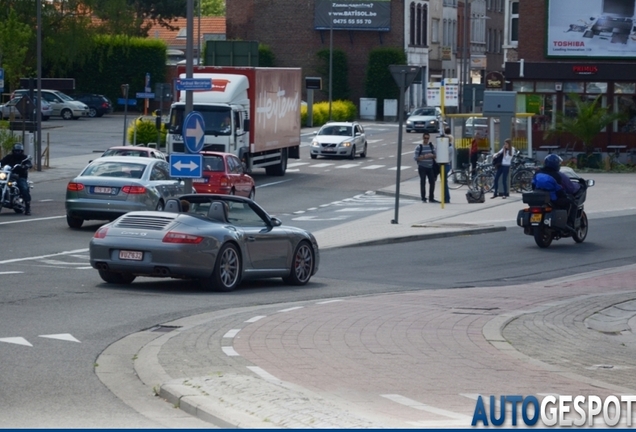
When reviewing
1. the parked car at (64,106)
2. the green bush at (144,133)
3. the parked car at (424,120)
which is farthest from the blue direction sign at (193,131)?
the parked car at (424,120)

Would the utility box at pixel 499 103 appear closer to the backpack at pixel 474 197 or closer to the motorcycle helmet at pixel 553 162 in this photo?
the backpack at pixel 474 197

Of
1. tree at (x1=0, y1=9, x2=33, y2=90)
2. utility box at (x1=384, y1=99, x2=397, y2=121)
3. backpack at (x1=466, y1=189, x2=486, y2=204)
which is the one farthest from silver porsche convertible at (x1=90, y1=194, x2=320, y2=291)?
utility box at (x1=384, y1=99, x2=397, y2=121)

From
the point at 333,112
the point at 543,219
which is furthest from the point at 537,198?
the point at 333,112

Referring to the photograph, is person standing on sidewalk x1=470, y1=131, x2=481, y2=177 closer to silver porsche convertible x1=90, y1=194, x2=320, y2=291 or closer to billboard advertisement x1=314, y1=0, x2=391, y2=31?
silver porsche convertible x1=90, y1=194, x2=320, y2=291

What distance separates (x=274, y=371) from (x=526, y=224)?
14336 millimetres

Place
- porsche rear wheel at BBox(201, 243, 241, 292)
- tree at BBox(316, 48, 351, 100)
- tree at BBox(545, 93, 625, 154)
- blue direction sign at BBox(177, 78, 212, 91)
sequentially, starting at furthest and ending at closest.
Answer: tree at BBox(316, 48, 351, 100)
tree at BBox(545, 93, 625, 154)
blue direction sign at BBox(177, 78, 212, 91)
porsche rear wheel at BBox(201, 243, 241, 292)

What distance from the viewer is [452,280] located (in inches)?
724

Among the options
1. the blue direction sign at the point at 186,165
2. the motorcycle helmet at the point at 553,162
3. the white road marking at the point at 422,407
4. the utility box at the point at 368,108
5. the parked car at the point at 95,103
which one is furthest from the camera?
the utility box at the point at 368,108

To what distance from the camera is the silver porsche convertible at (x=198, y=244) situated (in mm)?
15211

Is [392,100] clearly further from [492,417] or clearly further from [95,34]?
[492,417]

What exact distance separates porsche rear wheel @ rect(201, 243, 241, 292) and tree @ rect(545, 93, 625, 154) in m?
32.4

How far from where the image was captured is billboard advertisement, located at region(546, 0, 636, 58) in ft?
164

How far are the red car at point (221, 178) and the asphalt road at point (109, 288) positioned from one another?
1.27 metres

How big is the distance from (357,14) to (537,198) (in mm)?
71654
